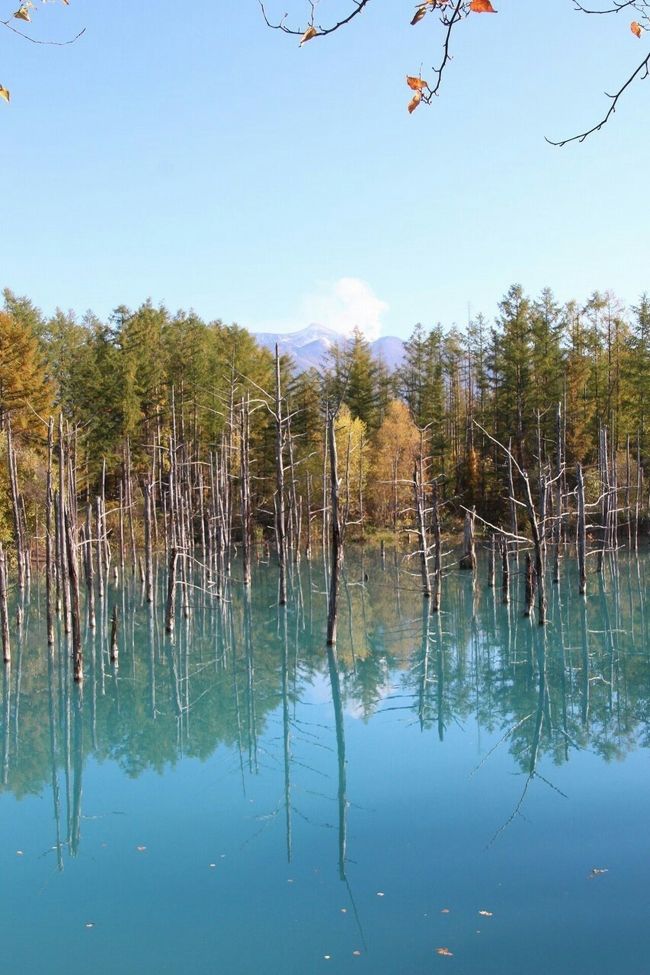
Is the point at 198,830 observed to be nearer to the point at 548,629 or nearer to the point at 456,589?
the point at 548,629

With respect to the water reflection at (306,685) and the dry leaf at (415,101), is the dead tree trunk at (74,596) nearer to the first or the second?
the water reflection at (306,685)

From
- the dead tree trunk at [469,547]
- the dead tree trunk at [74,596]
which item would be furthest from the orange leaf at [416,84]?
the dead tree trunk at [469,547]

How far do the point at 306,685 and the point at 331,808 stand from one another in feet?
17.2

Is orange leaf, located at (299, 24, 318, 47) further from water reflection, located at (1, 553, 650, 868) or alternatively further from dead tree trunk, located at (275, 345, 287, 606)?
dead tree trunk, located at (275, 345, 287, 606)

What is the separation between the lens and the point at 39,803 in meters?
8.38

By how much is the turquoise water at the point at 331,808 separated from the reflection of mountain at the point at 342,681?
53 mm

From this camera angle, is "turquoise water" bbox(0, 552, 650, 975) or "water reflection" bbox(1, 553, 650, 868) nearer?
"turquoise water" bbox(0, 552, 650, 975)

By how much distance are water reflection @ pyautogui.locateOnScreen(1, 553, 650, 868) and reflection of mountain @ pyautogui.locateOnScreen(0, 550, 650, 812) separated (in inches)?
1.4

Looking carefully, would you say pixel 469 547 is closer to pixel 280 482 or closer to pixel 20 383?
pixel 280 482

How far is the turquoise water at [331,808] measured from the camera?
217 inches

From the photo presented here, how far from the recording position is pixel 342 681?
13.3 m

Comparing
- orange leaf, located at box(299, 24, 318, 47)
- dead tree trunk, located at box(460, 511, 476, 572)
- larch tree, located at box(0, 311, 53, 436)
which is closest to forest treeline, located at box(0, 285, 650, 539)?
larch tree, located at box(0, 311, 53, 436)

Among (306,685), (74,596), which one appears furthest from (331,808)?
(306,685)

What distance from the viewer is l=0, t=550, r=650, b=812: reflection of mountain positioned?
1017cm
